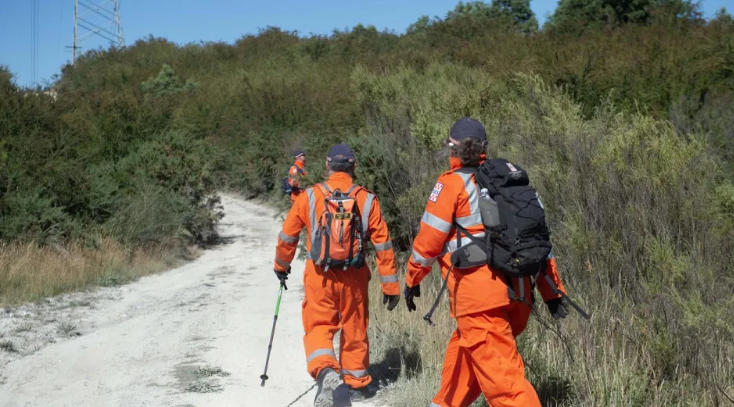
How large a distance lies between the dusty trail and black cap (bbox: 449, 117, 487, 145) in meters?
2.95

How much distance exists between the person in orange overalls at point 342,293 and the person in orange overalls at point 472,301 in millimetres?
1476

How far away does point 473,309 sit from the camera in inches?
181

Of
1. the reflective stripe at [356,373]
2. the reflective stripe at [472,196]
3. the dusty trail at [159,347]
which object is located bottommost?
the dusty trail at [159,347]

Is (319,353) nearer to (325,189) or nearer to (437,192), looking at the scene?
(325,189)

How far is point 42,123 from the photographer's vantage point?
1877cm

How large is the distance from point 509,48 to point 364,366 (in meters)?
18.2

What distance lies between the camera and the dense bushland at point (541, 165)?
5.64 meters

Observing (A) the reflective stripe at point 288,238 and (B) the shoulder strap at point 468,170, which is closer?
(B) the shoulder strap at point 468,170

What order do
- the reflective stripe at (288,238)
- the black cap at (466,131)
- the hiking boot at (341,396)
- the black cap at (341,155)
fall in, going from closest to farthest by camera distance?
the black cap at (466,131) < the hiking boot at (341,396) < the reflective stripe at (288,238) < the black cap at (341,155)

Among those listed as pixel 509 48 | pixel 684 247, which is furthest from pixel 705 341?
pixel 509 48

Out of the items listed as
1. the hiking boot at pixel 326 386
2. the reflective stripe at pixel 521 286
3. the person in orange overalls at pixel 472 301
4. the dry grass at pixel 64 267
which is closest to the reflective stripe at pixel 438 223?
the person in orange overalls at pixel 472 301

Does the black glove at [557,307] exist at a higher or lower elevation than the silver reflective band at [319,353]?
higher

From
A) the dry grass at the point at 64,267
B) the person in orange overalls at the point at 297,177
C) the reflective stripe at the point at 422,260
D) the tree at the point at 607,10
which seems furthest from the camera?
the tree at the point at 607,10

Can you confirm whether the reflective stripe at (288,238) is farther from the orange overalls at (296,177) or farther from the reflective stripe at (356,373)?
the orange overalls at (296,177)
